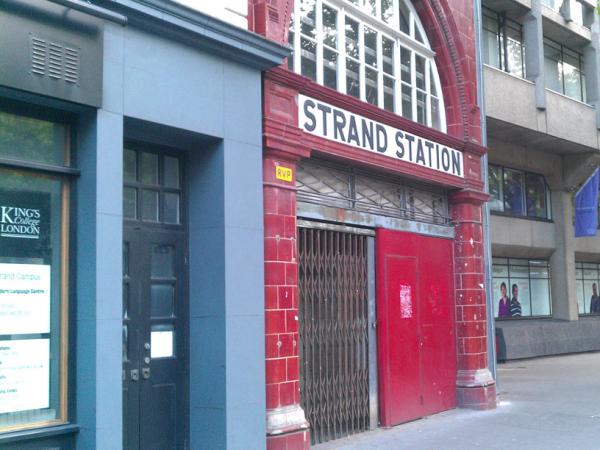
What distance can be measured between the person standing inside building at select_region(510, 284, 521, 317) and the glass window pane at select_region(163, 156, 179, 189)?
49.4 feet

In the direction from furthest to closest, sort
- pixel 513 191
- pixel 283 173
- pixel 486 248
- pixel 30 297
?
1. pixel 513 191
2. pixel 486 248
3. pixel 283 173
4. pixel 30 297

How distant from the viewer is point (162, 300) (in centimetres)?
763

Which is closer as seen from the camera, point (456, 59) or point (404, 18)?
point (404, 18)

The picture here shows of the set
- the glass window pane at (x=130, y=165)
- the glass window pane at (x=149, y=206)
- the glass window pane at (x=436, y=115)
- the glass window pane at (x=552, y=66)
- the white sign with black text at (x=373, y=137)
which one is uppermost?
the glass window pane at (x=552, y=66)

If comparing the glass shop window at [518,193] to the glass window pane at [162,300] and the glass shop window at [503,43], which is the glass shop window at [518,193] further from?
the glass window pane at [162,300]

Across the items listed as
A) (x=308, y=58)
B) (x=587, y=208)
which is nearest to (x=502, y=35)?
(x=587, y=208)

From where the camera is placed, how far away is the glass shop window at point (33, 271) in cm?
602

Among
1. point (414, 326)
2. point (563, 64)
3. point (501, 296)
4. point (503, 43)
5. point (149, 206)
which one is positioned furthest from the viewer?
point (563, 64)

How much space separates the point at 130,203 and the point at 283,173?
186cm

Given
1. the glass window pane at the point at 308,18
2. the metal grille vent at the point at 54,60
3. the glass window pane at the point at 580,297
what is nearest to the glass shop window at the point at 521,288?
the glass window pane at the point at 580,297

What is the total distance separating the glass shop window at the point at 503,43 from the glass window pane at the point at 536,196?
354 centimetres

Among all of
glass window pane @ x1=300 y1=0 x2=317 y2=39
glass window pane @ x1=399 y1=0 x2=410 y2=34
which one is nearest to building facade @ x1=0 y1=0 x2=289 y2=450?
glass window pane @ x1=300 y1=0 x2=317 y2=39

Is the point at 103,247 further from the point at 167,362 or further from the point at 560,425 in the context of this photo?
the point at 560,425

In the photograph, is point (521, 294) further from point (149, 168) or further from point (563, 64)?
point (149, 168)
